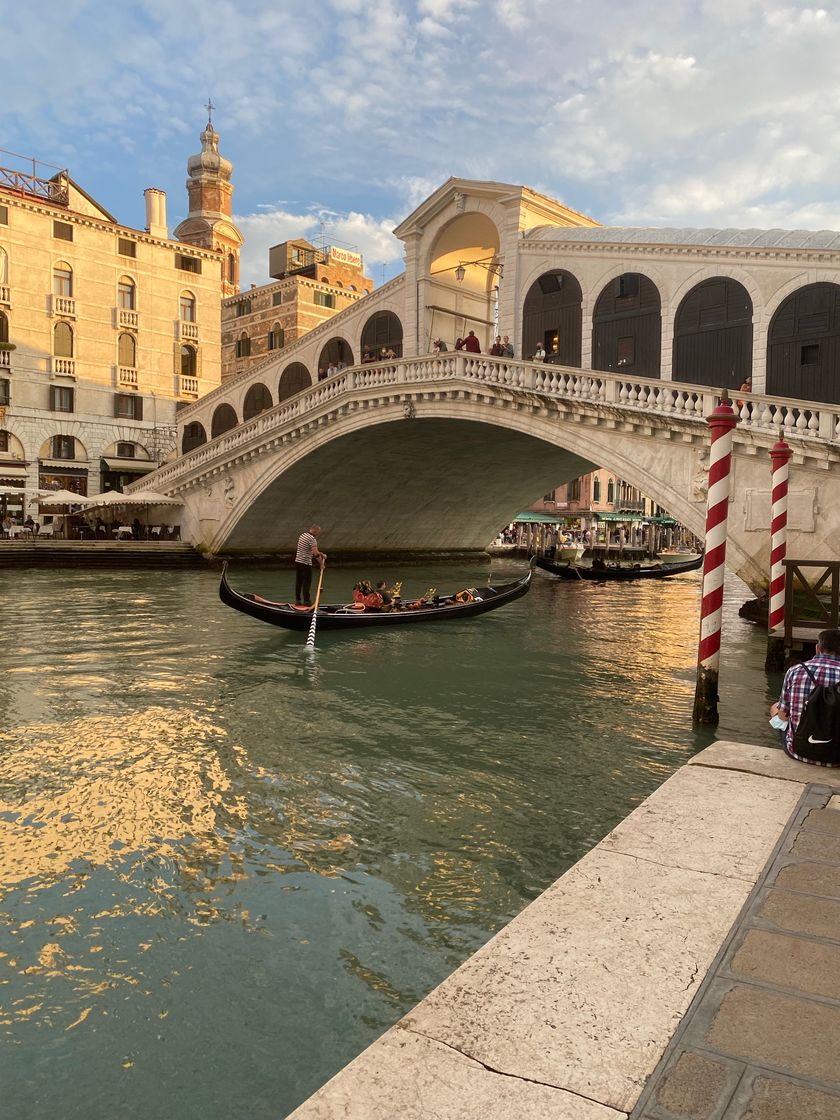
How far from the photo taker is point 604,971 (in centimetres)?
212

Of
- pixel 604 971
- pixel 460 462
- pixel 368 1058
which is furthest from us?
pixel 460 462

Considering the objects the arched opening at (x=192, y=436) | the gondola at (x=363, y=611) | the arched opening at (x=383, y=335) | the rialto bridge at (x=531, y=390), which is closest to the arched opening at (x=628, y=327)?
the rialto bridge at (x=531, y=390)

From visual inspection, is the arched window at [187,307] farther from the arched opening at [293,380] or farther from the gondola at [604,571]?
the gondola at [604,571]

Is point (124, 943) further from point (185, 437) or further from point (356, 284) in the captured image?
point (356, 284)

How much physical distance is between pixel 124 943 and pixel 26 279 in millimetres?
25317

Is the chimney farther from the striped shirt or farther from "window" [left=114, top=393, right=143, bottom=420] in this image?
the striped shirt

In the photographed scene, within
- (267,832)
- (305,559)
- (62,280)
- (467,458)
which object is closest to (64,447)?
(62,280)

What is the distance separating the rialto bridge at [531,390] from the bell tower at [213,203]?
80.3 feet

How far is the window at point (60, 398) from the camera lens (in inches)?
981

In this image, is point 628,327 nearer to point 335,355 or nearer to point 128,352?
point 335,355

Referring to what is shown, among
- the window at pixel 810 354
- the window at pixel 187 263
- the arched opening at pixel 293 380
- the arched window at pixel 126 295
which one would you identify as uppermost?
the window at pixel 187 263

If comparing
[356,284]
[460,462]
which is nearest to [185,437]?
[460,462]

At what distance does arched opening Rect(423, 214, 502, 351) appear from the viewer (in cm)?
1955

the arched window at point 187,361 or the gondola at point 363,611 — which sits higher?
the arched window at point 187,361
